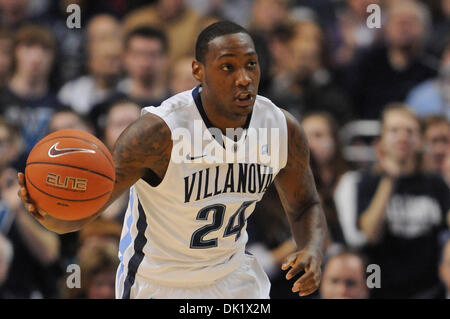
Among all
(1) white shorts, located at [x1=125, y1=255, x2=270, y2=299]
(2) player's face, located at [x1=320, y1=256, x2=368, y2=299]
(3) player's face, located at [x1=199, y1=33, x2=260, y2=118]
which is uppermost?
(3) player's face, located at [x1=199, y1=33, x2=260, y2=118]

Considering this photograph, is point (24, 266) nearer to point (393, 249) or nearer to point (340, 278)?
point (340, 278)

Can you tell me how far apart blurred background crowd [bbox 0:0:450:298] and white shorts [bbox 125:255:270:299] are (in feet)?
4.82

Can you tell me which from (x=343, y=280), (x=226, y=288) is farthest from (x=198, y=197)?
(x=343, y=280)

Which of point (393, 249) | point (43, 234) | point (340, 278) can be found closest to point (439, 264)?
point (393, 249)

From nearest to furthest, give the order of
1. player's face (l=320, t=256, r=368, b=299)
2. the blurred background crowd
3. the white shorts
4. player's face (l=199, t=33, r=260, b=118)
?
player's face (l=199, t=33, r=260, b=118)
the white shorts
player's face (l=320, t=256, r=368, b=299)
the blurred background crowd

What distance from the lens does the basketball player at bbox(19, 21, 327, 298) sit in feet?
11.9

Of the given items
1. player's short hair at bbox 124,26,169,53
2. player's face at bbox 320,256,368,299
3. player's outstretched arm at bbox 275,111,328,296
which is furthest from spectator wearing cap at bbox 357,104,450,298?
player's short hair at bbox 124,26,169,53

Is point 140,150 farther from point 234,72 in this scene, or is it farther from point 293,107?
point 293,107

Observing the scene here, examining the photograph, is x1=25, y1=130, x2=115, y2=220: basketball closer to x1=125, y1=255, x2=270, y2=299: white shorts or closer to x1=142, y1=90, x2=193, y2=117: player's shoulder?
x1=142, y1=90, x2=193, y2=117: player's shoulder

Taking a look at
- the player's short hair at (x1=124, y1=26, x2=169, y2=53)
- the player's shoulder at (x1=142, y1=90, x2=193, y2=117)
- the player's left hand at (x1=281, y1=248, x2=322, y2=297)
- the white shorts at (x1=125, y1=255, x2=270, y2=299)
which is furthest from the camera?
the player's short hair at (x1=124, y1=26, x2=169, y2=53)

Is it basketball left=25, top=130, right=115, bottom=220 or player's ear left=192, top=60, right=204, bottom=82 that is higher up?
player's ear left=192, top=60, right=204, bottom=82

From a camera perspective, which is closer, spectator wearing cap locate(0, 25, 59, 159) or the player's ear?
the player's ear

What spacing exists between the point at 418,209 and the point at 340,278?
92cm

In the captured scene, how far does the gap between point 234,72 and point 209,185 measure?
1.96ft
